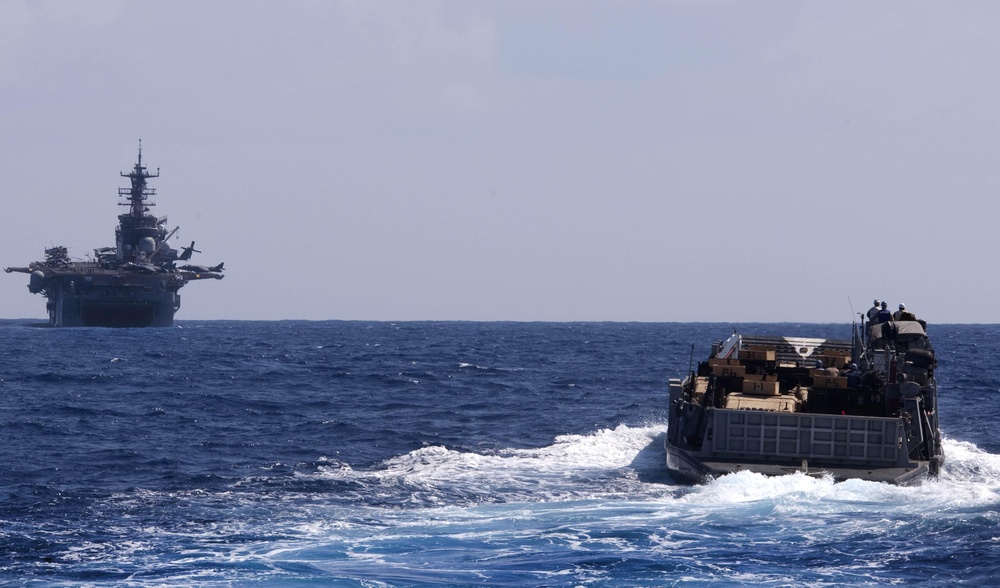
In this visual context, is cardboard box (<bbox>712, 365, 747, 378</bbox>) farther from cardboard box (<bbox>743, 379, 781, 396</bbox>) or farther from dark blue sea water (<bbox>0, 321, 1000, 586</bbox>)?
dark blue sea water (<bbox>0, 321, 1000, 586</bbox>)

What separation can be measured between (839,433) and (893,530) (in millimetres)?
5367

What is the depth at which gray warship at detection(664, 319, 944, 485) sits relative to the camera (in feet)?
92.2

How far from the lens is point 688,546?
864 inches

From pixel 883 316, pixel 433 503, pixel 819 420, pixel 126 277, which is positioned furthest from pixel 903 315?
pixel 126 277

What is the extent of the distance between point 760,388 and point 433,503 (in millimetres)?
10276

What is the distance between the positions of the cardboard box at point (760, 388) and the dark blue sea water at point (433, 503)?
3.27 meters

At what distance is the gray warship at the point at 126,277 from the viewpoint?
150 m

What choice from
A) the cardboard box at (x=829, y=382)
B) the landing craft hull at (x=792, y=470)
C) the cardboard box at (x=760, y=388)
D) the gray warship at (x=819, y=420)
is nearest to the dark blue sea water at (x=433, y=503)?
the landing craft hull at (x=792, y=470)

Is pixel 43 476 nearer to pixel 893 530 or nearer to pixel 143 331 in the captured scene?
pixel 893 530

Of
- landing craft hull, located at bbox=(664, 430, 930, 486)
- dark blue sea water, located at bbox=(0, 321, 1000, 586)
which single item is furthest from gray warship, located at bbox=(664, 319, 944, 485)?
dark blue sea water, located at bbox=(0, 321, 1000, 586)

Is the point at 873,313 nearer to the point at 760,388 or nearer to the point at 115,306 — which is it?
the point at 760,388

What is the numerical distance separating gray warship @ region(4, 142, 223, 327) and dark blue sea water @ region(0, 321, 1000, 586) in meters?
102

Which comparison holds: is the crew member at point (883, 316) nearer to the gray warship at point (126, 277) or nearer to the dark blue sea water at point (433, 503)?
the dark blue sea water at point (433, 503)

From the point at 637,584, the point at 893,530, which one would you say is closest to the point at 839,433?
the point at 893,530
